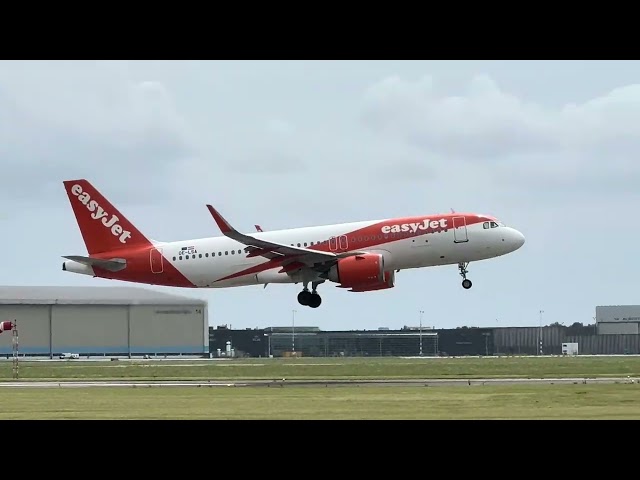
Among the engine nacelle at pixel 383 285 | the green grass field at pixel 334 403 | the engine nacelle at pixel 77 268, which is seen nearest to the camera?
the green grass field at pixel 334 403

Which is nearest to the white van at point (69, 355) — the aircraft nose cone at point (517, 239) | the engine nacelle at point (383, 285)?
the engine nacelle at point (383, 285)

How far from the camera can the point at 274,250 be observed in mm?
58906

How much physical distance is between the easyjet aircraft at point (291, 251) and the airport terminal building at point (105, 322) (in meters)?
95.2

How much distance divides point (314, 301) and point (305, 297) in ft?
1.82

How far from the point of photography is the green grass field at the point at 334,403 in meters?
31.9

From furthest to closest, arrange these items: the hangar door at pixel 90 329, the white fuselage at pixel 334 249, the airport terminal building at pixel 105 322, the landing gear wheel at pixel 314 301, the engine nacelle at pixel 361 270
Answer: the hangar door at pixel 90 329 → the airport terminal building at pixel 105 322 → the landing gear wheel at pixel 314 301 → the white fuselage at pixel 334 249 → the engine nacelle at pixel 361 270

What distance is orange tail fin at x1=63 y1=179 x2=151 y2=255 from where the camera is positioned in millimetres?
64062

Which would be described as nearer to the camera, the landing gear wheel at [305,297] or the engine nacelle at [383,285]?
the engine nacelle at [383,285]

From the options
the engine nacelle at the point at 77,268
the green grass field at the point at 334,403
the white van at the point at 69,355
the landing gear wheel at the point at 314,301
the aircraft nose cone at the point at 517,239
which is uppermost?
the aircraft nose cone at the point at 517,239

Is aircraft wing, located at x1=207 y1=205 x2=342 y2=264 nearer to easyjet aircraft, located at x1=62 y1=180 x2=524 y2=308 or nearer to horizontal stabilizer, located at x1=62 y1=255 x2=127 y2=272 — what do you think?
easyjet aircraft, located at x1=62 y1=180 x2=524 y2=308

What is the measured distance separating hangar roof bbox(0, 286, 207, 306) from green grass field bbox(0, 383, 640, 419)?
116282 mm

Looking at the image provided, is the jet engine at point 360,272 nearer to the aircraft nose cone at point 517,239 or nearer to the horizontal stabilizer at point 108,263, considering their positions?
the aircraft nose cone at point 517,239
